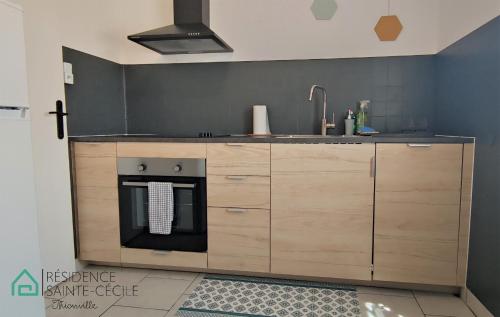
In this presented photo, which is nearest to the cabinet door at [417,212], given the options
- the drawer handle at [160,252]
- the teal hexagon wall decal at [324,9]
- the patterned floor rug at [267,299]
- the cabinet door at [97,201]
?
the patterned floor rug at [267,299]

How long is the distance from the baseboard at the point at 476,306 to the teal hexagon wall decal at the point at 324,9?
2014 mm

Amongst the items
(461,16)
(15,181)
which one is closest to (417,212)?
(461,16)

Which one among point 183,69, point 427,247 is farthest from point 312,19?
point 427,247

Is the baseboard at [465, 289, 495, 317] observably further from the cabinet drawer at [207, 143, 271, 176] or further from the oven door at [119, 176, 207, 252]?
the oven door at [119, 176, 207, 252]

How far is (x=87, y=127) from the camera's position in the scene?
2.32 meters

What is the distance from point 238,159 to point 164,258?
0.83 meters

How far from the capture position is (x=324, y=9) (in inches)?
96.0

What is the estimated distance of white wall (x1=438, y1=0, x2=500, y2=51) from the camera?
5.16 ft

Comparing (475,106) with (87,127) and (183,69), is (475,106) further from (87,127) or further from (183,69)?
(87,127)

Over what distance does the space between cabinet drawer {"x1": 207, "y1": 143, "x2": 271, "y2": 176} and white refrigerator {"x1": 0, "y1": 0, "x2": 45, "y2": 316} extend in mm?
964

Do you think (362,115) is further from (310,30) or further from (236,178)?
(236,178)

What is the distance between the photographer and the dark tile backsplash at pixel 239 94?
2348 millimetres

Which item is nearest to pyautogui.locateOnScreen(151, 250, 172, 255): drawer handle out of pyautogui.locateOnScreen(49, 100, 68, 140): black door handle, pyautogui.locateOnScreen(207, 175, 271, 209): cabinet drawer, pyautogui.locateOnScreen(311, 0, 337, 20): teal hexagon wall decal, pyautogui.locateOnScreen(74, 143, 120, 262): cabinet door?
pyautogui.locateOnScreen(74, 143, 120, 262): cabinet door

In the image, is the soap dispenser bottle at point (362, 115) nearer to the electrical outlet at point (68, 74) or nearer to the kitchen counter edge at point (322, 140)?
the kitchen counter edge at point (322, 140)
